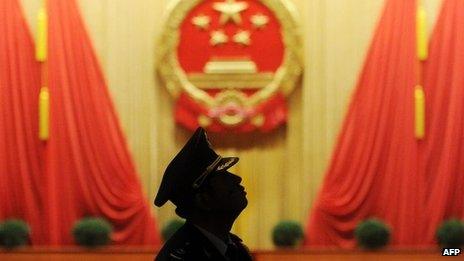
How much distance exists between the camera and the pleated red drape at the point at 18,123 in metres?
6.05

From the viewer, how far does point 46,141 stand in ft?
19.9

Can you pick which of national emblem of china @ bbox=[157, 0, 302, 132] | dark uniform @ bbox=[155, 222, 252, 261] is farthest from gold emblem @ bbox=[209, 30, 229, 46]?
dark uniform @ bbox=[155, 222, 252, 261]

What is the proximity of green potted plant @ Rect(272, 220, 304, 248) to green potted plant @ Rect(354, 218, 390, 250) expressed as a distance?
0.36 metres

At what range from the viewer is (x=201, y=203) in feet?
8.46

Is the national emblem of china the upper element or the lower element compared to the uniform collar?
upper

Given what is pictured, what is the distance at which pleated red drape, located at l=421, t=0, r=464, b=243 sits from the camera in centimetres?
594

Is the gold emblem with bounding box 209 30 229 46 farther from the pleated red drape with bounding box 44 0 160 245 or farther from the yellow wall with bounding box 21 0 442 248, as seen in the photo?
the pleated red drape with bounding box 44 0 160 245

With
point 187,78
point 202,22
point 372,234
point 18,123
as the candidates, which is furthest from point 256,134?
point 18,123

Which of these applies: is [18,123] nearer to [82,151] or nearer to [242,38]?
[82,151]

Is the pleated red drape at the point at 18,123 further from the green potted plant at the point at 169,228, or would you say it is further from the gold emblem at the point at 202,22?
the gold emblem at the point at 202,22

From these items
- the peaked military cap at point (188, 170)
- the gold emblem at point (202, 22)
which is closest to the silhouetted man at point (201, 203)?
the peaked military cap at point (188, 170)

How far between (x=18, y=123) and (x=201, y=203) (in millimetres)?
3709

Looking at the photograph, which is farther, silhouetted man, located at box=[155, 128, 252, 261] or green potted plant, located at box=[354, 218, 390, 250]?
green potted plant, located at box=[354, 218, 390, 250]

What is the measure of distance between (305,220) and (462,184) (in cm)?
99
